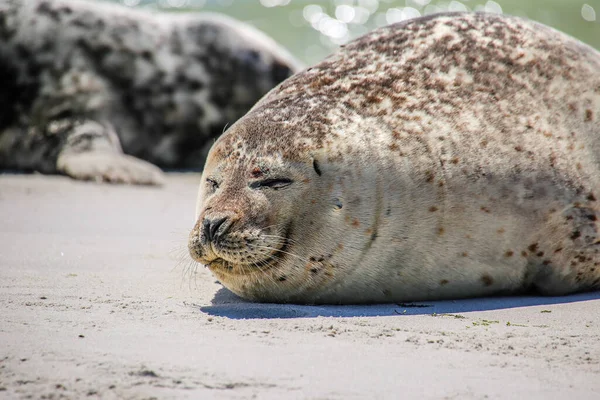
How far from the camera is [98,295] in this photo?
11.2ft

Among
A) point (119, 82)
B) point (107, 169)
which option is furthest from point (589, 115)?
point (119, 82)

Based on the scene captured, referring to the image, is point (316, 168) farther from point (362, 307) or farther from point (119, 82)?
point (119, 82)

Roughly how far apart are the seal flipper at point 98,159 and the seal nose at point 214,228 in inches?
140

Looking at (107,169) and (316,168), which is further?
(107,169)

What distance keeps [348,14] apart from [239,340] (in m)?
14.5

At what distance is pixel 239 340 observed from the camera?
9.24 feet

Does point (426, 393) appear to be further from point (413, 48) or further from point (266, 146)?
point (413, 48)

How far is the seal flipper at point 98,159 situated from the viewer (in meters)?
6.84

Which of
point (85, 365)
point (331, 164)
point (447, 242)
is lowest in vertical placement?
point (85, 365)

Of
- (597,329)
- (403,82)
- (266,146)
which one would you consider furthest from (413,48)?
(597,329)

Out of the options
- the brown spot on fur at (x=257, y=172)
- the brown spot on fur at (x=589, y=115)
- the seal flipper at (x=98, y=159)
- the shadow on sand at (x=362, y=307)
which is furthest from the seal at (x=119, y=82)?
the brown spot on fur at (x=589, y=115)

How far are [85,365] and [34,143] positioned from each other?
5422 mm

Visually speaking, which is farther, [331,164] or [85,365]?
[331,164]

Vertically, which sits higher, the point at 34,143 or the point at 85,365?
the point at 34,143
